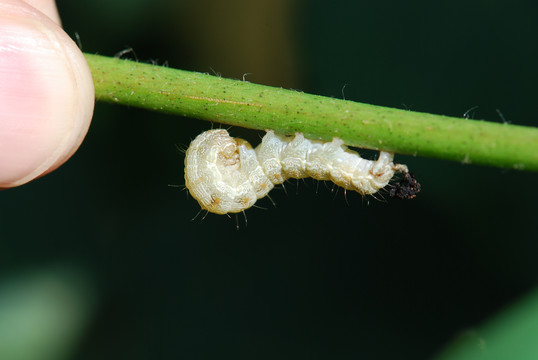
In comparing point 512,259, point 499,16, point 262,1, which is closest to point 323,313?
point 512,259

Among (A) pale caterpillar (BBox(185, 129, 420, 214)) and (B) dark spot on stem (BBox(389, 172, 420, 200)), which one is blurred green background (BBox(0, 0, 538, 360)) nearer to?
(A) pale caterpillar (BBox(185, 129, 420, 214))

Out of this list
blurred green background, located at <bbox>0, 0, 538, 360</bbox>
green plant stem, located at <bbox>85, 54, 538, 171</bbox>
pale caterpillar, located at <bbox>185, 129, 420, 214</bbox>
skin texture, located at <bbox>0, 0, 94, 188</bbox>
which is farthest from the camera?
blurred green background, located at <bbox>0, 0, 538, 360</bbox>

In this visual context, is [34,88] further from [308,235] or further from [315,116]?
[308,235]

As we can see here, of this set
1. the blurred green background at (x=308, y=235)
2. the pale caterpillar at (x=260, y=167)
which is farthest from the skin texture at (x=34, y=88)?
the blurred green background at (x=308, y=235)

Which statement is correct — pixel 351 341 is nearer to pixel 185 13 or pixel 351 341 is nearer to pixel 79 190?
pixel 79 190

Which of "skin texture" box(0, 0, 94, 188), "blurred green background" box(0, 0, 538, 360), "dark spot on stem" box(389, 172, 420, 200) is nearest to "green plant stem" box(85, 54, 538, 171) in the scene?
"skin texture" box(0, 0, 94, 188)

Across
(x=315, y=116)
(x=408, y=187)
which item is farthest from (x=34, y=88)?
(x=408, y=187)
